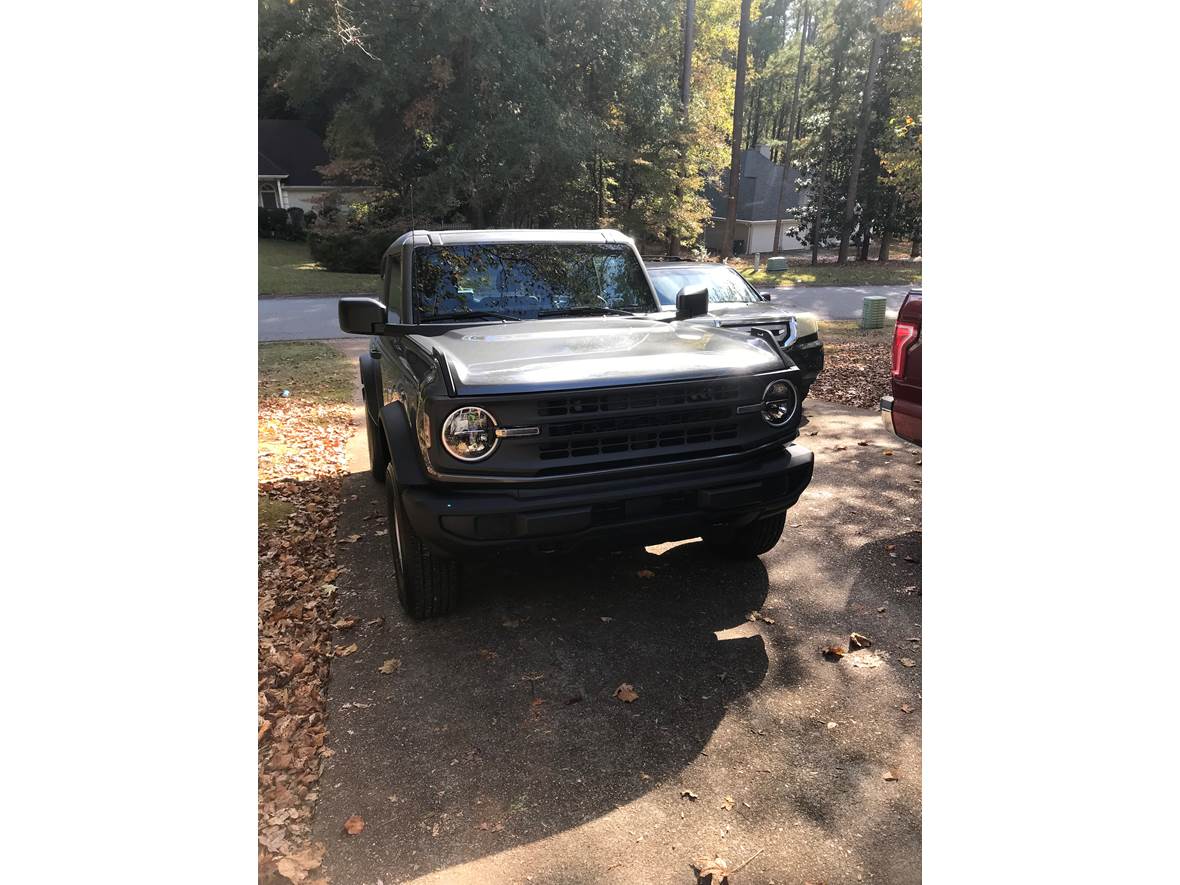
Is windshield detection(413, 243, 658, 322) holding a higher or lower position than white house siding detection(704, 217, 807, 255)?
lower

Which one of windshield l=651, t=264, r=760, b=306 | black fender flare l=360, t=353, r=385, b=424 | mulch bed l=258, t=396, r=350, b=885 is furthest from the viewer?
windshield l=651, t=264, r=760, b=306

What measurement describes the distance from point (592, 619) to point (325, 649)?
1292 millimetres

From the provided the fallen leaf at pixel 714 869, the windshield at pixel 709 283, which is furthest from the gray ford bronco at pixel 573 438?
the windshield at pixel 709 283

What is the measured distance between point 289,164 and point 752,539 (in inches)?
1868

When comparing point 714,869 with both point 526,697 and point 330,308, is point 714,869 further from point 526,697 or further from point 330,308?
point 330,308

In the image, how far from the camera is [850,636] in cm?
376

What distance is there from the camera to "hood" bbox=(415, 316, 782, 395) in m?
3.33

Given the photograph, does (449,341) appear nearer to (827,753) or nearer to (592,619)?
(592,619)

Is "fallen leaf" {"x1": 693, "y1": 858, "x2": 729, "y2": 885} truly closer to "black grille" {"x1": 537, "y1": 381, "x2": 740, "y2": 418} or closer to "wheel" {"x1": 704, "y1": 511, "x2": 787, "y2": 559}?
"black grille" {"x1": 537, "y1": 381, "x2": 740, "y2": 418}

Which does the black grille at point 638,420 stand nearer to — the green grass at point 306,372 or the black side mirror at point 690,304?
the black side mirror at point 690,304

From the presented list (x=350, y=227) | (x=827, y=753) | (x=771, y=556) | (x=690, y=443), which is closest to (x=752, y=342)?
(x=690, y=443)

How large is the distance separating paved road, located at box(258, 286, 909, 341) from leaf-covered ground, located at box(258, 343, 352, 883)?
860 centimetres

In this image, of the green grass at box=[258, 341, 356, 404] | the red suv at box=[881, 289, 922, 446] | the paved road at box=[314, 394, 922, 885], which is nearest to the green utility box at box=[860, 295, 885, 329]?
the green grass at box=[258, 341, 356, 404]

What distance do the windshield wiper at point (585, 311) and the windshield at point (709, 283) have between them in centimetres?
387
